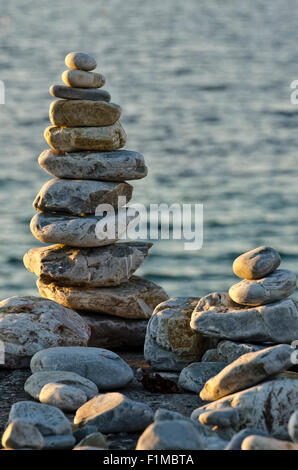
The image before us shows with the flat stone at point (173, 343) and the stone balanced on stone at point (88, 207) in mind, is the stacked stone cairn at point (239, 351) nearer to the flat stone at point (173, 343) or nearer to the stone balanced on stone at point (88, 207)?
the flat stone at point (173, 343)

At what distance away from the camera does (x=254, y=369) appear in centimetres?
697

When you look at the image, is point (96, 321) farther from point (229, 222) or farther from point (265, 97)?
point (265, 97)

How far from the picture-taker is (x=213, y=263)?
20.7 meters

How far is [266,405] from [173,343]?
172 cm

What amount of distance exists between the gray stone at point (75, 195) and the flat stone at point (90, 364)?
1773mm

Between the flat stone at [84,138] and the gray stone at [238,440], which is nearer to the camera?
the gray stone at [238,440]

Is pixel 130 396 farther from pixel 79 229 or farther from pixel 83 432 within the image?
pixel 79 229

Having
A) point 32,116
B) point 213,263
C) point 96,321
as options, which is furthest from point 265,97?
point 96,321

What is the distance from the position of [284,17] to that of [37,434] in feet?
150

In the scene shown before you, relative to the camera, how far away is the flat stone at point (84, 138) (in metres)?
9.23

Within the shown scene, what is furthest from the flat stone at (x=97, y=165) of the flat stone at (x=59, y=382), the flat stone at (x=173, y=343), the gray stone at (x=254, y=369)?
the gray stone at (x=254, y=369)

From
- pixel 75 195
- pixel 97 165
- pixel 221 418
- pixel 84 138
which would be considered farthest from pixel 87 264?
pixel 221 418

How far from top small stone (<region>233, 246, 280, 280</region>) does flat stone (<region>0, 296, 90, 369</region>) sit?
160 cm

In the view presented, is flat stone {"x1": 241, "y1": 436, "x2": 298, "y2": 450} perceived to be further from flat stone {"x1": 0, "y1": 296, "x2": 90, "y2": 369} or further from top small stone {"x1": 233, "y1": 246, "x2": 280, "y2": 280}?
flat stone {"x1": 0, "y1": 296, "x2": 90, "y2": 369}
